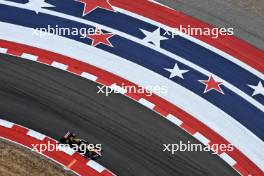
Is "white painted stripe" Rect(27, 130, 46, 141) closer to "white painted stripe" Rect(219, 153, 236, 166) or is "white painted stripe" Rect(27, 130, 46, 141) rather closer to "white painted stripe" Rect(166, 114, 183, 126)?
"white painted stripe" Rect(166, 114, 183, 126)

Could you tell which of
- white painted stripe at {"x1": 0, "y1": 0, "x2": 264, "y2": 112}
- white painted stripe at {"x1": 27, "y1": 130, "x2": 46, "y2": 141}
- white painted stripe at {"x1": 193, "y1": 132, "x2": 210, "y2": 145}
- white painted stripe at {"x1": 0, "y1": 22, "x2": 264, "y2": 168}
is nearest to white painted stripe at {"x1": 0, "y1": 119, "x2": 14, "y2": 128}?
white painted stripe at {"x1": 27, "y1": 130, "x2": 46, "y2": 141}

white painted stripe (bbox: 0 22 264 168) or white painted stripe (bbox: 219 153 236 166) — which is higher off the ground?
white painted stripe (bbox: 0 22 264 168)

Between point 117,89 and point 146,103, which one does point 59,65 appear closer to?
point 117,89

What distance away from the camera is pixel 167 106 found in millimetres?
22594

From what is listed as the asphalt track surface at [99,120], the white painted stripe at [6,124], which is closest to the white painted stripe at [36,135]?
the asphalt track surface at [99,120]

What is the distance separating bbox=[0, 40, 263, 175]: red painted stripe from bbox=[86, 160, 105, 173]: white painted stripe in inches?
158

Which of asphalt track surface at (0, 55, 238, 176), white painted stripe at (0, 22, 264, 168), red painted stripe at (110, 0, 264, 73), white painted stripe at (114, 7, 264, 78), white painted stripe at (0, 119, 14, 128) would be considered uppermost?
red painted stripe at (110, 0, 264, 73)

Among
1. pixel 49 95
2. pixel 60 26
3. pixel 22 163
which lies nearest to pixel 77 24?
pixel 60 26

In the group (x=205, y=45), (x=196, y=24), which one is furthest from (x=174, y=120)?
(x=196, y=24)

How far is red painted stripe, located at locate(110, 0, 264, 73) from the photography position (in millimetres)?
25047

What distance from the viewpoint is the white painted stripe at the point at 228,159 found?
2092cm

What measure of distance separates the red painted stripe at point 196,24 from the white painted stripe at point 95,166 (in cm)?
915

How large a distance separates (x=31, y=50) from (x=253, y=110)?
10.7 meters

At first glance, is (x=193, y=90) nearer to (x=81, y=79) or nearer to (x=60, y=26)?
(x=81, y=79)
